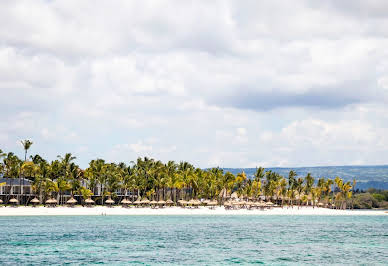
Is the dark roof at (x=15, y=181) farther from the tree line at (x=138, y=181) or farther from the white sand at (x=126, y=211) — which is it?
the white sand at (x=126, y=211)

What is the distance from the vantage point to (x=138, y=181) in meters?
145

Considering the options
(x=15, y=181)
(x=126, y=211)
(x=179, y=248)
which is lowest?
(x=126, y=211)

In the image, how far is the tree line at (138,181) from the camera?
134125 mm

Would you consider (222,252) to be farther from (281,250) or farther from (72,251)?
(72,251)

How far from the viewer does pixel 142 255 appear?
4453 cm

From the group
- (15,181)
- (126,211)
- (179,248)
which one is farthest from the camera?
(15,181)

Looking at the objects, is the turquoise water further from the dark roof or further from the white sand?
the dark roof

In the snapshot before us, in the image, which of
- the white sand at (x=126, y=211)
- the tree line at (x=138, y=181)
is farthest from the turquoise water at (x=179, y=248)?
the tree line at (x=138, y=181)

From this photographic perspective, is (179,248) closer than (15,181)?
Yes

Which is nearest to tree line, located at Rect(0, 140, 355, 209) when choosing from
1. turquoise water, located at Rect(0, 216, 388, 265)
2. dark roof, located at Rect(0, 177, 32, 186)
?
dark roof, located at Rect(0, 177, 32, 186)

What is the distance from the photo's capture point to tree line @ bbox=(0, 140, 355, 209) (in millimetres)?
134125

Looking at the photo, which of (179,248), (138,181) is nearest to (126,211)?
(138,181)

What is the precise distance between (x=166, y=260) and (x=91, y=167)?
338 feet

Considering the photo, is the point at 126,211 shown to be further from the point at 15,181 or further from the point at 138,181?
the point at 15,181
